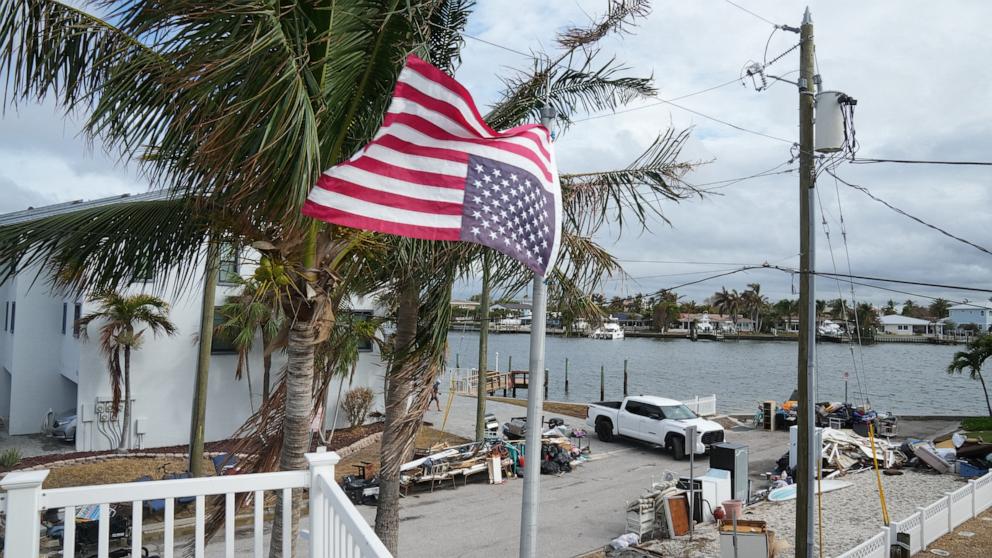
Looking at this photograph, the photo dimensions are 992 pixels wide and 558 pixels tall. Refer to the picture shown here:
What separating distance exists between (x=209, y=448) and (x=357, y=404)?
5229mm

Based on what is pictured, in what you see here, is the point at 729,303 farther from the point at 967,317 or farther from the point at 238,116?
the point at 238,116

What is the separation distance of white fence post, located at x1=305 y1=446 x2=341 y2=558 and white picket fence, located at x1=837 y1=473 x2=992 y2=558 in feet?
29.6

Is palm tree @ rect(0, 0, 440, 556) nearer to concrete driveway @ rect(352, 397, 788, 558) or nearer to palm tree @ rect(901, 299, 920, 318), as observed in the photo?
concrete driveway @ rect(352, 397, 788, 558)

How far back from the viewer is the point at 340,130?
5.79 metres

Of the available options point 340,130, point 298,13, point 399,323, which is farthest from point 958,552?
point 298,13

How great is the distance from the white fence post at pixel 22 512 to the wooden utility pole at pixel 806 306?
33.2ft

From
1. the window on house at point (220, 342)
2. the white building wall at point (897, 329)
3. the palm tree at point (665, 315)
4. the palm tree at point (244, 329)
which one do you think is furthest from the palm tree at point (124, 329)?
the white building wall at point (897, 329)

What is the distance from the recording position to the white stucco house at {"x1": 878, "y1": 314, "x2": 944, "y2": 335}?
487 feet

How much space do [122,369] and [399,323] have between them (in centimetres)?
1470

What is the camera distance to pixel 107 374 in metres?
19.4

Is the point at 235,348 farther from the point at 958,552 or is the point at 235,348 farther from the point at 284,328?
the point at 958,552

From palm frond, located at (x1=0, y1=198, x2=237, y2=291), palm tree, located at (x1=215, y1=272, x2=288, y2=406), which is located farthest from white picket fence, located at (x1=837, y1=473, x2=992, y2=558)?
palm tree, located at (x1=215, y1=272, x2=288, y2=406)

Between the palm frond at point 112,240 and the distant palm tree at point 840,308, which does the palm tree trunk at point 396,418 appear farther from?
the distant palm tree at point 840,308

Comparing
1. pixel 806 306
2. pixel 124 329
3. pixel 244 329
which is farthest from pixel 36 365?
pixel 806 306
